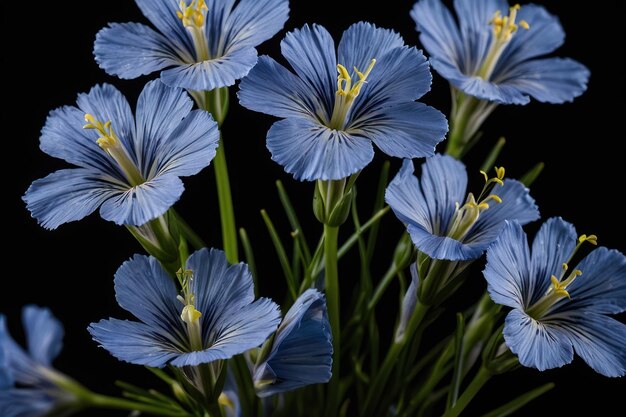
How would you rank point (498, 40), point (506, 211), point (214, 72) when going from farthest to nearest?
1. point (498, 40)
2. point (506, 211)
3. point (214, 72)

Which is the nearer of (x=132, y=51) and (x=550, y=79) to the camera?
(x=132, y=51)

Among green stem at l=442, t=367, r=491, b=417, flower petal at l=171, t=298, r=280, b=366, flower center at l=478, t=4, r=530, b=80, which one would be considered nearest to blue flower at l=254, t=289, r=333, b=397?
flower petal at l=171, t=298, r=280, b=366

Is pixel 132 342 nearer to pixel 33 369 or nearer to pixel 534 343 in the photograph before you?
pixel 33 369

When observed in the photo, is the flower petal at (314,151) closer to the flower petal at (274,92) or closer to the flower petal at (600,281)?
the flower petal at (274,92)

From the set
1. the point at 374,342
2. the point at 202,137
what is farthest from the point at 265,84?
the point at 374,342

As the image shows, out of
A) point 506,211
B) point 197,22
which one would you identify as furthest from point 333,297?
point 197,22

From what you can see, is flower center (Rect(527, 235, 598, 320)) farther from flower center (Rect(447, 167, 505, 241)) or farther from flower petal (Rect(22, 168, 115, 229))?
flower petal (Rect(22, 168, 115, 229))
